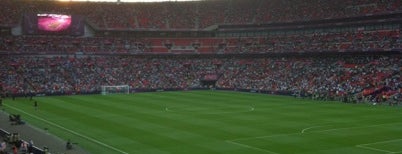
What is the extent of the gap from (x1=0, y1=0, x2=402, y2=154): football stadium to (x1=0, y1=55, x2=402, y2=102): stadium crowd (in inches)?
11.3

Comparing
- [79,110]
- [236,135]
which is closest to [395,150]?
[236,135]

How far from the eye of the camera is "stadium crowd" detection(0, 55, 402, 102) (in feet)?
211

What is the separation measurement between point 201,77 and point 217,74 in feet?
9.72

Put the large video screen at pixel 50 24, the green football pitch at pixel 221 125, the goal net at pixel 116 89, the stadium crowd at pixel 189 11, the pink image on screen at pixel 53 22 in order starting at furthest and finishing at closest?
the pink image on screen at pixel 53 22 < the large video screen at pixel 50 24 < the stadium crowd at pixel 189 11 < the goal net at pixel 116 89 < the green football pitch at pixel 221 125

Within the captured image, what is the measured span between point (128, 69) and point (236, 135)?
54.9 metres

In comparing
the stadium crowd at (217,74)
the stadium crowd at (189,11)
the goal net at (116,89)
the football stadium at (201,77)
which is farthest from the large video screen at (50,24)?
the goal net at (116,89)

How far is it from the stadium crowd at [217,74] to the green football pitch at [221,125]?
8.68 m

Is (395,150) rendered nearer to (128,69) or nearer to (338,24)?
(338,24)

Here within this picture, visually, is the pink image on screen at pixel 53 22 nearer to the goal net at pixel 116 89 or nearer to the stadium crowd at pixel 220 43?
the stadium crowd at pixel 220 43

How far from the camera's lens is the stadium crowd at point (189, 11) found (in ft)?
275

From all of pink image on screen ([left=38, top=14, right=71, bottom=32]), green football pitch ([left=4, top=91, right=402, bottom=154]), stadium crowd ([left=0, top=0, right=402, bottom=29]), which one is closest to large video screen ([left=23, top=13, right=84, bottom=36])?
pink image on screen ([left=38, top=14, right=71, bottom=32])

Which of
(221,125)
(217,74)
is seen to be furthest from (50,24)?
(221,125)

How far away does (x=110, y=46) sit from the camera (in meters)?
92.1

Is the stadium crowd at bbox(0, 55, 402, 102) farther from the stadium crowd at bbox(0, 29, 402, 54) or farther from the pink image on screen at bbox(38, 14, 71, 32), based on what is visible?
the pink image on screen at bbox(38, 14, 71, 32)
